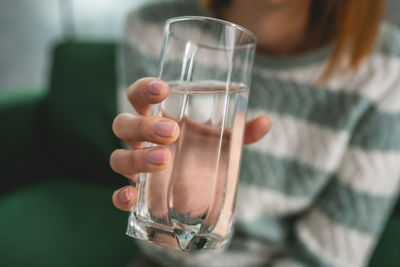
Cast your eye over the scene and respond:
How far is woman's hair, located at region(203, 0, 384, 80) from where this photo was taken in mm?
586

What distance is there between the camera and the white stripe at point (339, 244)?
612mm

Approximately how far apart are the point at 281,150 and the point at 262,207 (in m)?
0.12

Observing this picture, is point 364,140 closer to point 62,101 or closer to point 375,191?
point 375,191

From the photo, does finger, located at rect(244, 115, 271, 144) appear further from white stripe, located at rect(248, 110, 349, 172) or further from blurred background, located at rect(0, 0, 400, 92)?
blurred background, located at rect(0, 0, 400, 92)

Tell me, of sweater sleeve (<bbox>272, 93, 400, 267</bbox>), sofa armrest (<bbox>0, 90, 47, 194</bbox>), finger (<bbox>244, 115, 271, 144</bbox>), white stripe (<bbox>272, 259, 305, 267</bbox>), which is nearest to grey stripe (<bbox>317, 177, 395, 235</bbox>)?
sweater sleeve (<bbox>272, 93, 400, 267</bbox>)

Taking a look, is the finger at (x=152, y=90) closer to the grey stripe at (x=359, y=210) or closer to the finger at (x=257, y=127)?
the finger at (x=257, y=127)

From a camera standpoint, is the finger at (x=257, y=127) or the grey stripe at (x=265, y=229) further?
the grey stripe at (x=265, y=229)

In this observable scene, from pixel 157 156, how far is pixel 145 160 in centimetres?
1

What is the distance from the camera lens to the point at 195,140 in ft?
0.95

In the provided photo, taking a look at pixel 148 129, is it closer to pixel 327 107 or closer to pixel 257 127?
pixel 257 127

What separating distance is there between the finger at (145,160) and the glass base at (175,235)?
1.7 inches

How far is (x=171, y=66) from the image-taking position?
29cm

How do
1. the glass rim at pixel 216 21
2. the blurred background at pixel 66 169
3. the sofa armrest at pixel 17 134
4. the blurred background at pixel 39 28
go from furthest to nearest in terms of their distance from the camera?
the blurred background at pixel 39 28, the sofa armrest at pixel 17 134, the blurred background at pixel 66 169, the glass rim at pixel 216 21

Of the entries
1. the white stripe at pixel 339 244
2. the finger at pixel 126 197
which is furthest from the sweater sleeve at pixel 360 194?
the finger at pixel 126 197
